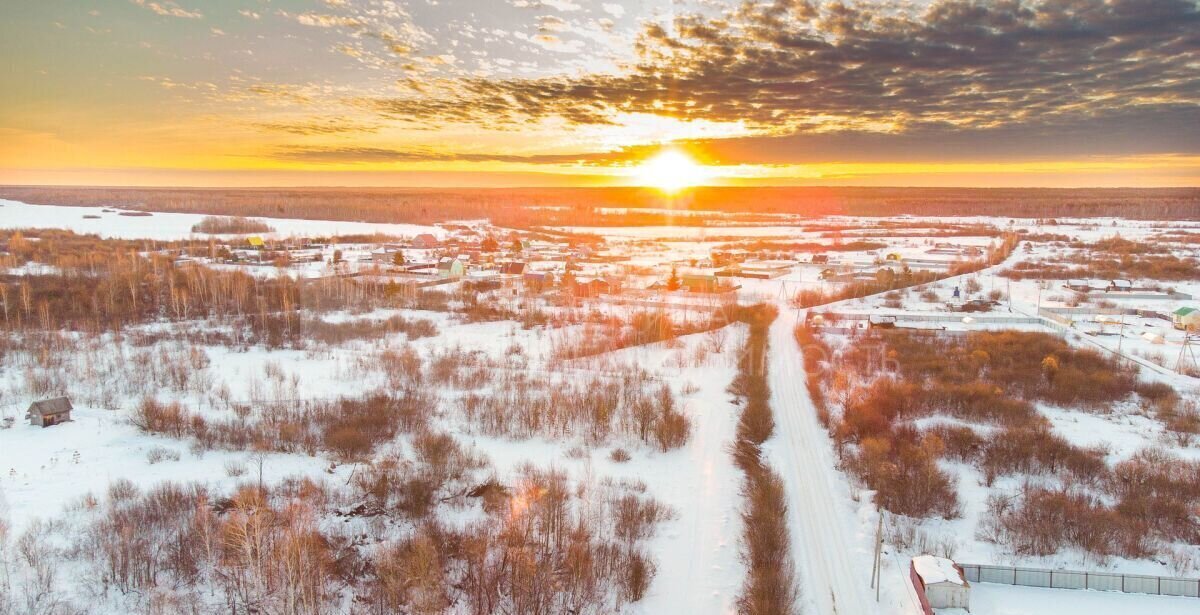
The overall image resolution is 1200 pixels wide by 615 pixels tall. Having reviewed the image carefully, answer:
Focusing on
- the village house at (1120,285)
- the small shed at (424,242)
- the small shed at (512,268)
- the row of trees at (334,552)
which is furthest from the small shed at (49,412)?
the village house at (1120,285)

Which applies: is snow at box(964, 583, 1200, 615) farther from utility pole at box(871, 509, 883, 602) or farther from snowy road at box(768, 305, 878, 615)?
snowy road at box(768, 305, 878, 615)

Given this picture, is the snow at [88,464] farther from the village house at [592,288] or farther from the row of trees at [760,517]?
the village house at [592,288]

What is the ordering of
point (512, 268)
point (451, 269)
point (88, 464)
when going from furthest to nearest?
point (512, 268), point (451, 269), point (88, 464)

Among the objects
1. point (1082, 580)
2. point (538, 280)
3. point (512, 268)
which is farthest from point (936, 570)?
point (512, 268)

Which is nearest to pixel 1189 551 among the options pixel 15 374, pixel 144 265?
pixel 15 374

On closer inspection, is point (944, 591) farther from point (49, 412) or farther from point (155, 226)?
point (155, 226)

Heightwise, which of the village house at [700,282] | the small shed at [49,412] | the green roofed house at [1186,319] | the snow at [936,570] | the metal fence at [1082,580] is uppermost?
the village house at [700,282]

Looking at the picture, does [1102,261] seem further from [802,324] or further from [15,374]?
[15,374]
